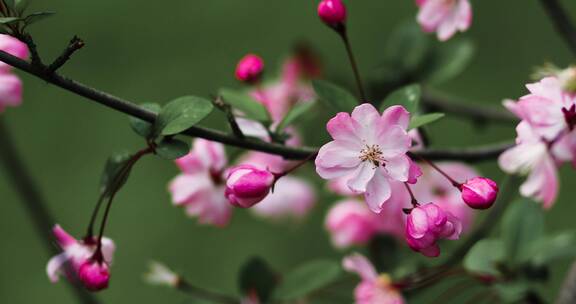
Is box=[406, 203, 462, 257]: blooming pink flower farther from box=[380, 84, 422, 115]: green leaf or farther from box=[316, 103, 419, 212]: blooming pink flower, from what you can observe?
box=[380, 84, 422, 115]: green leaf

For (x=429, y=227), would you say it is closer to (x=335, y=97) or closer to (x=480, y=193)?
(x=480, y=193)

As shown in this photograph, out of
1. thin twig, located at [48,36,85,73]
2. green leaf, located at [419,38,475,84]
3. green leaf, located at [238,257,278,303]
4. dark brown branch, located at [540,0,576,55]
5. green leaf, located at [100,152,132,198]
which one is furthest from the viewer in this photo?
green leaf, located at [419,38,475,84]

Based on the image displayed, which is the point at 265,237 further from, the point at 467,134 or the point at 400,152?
the point at 400,152

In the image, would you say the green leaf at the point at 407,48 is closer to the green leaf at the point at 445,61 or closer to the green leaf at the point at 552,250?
the green leaf at the point at 445,61

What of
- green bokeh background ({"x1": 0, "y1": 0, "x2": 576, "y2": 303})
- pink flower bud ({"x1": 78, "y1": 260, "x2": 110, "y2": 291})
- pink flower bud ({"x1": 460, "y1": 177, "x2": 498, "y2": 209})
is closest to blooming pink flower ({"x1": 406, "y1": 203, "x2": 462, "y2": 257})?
pink flower bud ({"x1": 460, "y1": 177, "x2": 498, "y2": 209})

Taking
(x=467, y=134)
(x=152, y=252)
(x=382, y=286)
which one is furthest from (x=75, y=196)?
(x=382, y=286)

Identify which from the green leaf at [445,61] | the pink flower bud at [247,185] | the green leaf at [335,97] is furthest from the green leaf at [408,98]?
the green leaf at [445,61]
